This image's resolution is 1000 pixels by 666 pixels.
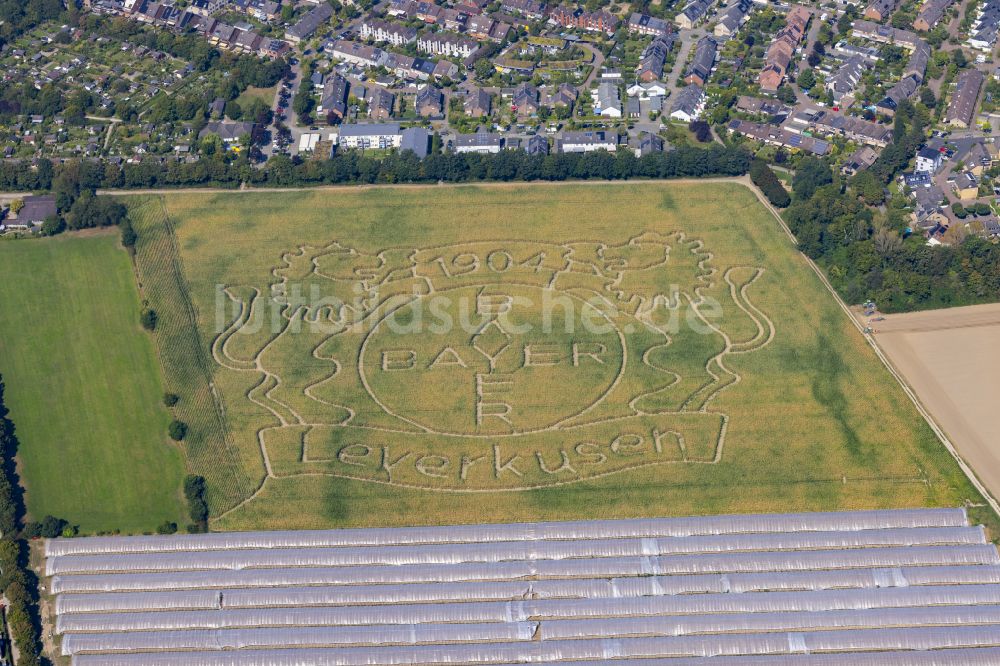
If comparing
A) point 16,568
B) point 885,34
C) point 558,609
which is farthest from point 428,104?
point 16,568

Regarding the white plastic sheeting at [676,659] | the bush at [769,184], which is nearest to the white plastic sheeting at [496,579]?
the white plastic sheeting at [676,659]

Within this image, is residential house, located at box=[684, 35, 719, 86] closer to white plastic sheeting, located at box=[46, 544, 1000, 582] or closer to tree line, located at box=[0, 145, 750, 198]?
tree line, located at box=[0, 145, 750, 198]

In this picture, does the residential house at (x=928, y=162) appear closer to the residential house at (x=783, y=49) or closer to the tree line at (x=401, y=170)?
the tree line at (x=401, y=170)

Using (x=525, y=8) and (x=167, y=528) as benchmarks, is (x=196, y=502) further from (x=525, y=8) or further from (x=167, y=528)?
(x=525, y=8)

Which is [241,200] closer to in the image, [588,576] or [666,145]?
[666,145]

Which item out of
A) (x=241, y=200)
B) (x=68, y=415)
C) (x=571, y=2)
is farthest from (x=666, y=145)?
(x=68, y=415)

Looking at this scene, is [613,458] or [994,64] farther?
[994,64]
